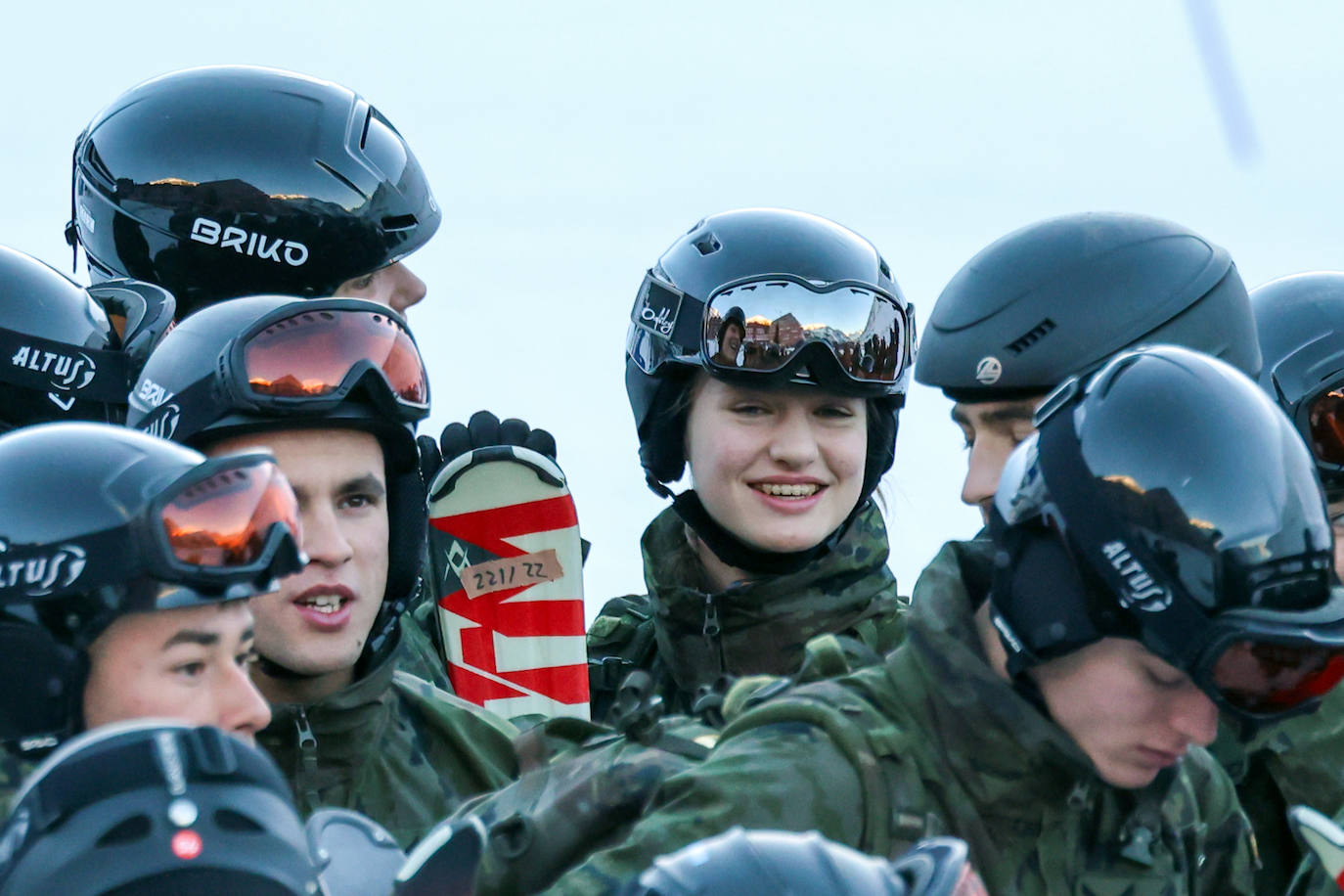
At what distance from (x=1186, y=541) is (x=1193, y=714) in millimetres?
320

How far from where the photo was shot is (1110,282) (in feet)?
19.5

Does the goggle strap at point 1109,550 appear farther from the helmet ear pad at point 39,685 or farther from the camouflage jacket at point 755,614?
the camouflage jacket at point 755,614

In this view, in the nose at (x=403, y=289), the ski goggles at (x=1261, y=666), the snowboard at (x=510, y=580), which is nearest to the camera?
the ski goggles at (x=1261, y=666)

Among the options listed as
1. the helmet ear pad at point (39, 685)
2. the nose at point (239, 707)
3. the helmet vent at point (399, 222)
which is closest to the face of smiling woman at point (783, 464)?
the helmet vent at point (399, 222)

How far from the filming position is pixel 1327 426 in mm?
6340

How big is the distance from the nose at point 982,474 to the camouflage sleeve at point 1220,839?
3.56ft

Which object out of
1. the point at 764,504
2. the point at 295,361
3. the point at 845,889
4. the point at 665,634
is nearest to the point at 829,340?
the point at 764,504

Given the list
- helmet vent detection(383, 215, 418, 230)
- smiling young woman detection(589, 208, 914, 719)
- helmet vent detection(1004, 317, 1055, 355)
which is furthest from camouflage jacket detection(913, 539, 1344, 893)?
helmet vent detection(383, 215, 418, 230)

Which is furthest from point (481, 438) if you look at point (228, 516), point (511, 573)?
point (228, 516)

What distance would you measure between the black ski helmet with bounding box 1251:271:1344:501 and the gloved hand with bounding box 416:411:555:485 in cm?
202

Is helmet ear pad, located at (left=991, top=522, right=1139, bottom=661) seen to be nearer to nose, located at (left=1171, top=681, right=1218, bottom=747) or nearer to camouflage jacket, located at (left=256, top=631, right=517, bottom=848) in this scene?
nose, located at (left=1171, top=681, right=1218, bottom=747)

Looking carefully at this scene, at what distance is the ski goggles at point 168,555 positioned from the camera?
3992 mm

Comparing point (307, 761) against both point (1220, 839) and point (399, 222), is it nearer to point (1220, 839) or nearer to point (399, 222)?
point (1220, 839)

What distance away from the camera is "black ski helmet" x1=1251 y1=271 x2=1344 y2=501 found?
20.7ft
